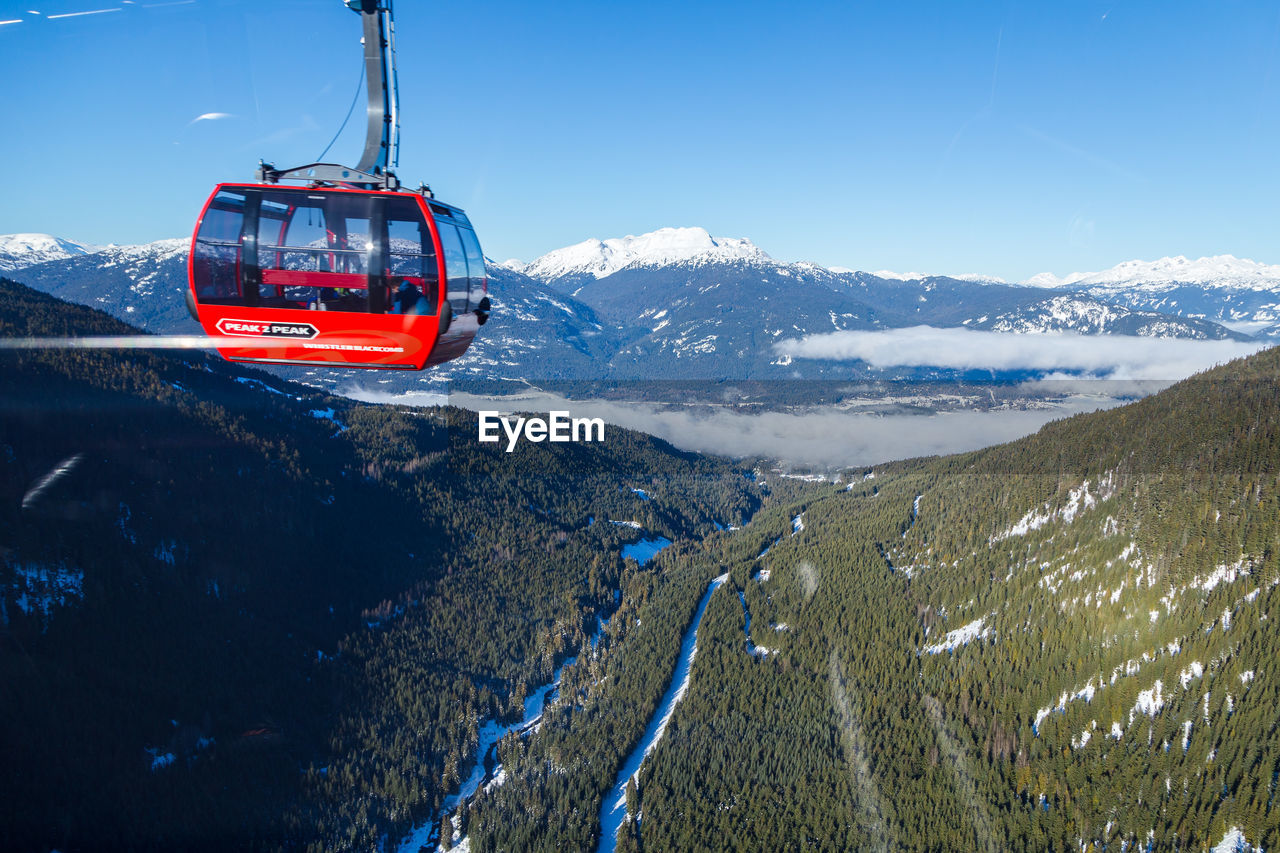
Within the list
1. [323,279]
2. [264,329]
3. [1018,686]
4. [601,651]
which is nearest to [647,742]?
[601,651]

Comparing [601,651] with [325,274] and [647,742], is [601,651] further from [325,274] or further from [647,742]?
[325,274]

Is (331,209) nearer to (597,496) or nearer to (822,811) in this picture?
(822,811)

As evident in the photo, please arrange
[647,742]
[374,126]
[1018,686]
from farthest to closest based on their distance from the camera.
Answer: [647,742] < [1018,686] < [374,126]

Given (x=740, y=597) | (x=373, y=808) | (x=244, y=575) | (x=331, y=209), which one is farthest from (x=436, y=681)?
(x=331, y=209)

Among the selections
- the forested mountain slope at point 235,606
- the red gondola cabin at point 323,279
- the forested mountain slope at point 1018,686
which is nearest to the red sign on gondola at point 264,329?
the red gondola cabin at point 323,279

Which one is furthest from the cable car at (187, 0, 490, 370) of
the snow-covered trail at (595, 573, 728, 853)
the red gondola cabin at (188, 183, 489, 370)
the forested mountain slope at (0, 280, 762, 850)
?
the forested mountain slope at (0, 280, 762, 850)

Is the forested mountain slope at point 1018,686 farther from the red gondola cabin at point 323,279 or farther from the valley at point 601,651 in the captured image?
the red gondola cabin at point 323,279

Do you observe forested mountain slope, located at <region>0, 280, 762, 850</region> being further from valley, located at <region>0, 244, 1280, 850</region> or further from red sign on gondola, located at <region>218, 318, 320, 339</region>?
red sign on gondola, located at <region>218, 318, 320, 339</region>
